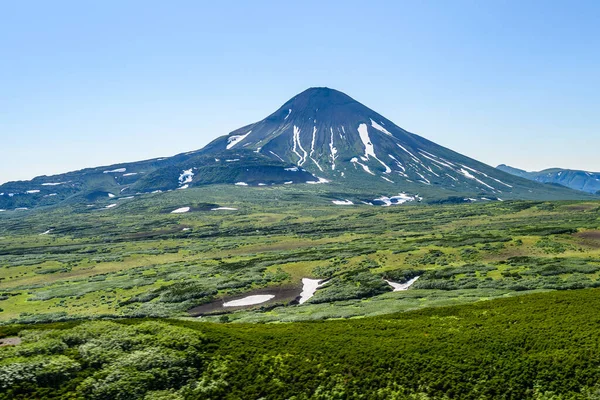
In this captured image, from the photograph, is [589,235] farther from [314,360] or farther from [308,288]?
[314,360]

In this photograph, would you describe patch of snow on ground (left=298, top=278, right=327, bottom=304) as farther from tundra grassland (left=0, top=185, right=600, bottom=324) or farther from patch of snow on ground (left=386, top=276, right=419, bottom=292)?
patch of snow on ground (left=386, top=276, right=419, bottom=292)

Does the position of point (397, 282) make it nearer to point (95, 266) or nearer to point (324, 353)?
point (324, 353)

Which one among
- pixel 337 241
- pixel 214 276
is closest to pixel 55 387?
pixel 214 276

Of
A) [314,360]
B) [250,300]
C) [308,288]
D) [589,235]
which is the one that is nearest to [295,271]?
[308,288]

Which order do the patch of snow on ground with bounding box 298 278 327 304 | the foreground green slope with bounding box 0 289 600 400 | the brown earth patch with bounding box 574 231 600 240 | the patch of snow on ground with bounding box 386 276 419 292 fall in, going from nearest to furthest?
the foreground green slope with bounding box 0 289 600 400 < the patch of snow on ground with bounding box 386 276 419 292 < the patch of snow on ground with bounding box 298 278 327 304 < the brown earth patch with bounding box 574 231 600 240

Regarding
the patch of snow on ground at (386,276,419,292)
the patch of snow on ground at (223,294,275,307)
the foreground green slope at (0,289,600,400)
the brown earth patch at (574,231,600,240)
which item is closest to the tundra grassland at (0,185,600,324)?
the brown earth patch at (574,231,600,240)
